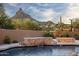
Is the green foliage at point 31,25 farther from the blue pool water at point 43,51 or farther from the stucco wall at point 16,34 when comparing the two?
the blue pool water at point 43,51

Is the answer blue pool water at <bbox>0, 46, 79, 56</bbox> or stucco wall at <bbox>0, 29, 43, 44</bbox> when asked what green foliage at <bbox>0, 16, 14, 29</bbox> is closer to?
stucco wall at <bbox>0, 29, 43, 44</bbox>

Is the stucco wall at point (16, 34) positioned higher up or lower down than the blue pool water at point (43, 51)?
higher up

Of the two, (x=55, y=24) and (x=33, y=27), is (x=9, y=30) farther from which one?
(x=55, y=24)

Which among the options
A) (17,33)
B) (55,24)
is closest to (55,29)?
(55,24)

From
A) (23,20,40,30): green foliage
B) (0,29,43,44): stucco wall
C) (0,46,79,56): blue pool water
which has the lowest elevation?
(0,46,79,56): blue pool water

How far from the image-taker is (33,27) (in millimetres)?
1403

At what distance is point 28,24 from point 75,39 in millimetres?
329

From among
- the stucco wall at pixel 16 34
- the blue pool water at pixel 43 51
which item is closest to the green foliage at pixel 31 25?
the stucco wall at pixel 16 34

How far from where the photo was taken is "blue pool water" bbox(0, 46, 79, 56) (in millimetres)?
1381

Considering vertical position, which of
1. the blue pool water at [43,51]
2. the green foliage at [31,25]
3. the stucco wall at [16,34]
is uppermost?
the green foliage at [31,25]

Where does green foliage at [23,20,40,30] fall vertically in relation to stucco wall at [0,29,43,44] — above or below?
above

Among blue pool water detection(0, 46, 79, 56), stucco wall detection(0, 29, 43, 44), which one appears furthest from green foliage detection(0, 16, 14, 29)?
blue pool water detection(0, 46, 79, 56)

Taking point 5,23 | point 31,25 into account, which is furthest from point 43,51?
point 5,23

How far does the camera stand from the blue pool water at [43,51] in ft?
4.53
